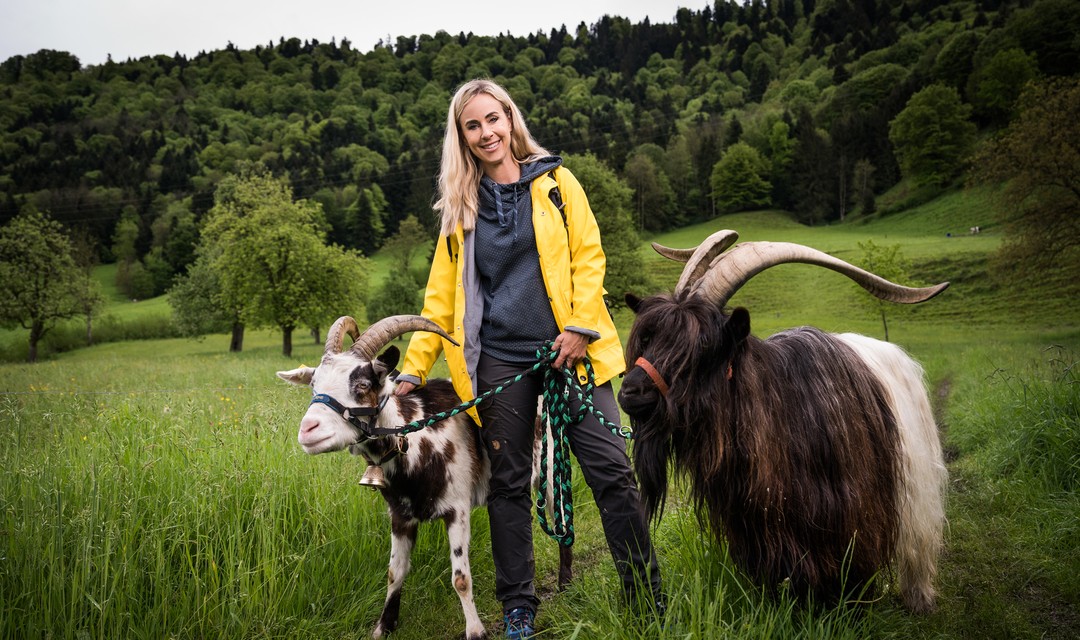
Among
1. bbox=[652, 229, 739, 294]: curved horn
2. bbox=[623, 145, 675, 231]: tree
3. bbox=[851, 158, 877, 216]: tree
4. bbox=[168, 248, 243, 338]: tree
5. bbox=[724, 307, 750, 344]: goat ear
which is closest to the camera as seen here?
bbox=[724, 307, 750, 344]: goat ear

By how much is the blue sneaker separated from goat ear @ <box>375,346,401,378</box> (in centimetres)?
155

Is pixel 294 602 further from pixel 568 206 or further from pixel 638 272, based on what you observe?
pixel 638 272

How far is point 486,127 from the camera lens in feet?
11.1

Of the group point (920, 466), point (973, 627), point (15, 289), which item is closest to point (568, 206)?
point (920, 466)

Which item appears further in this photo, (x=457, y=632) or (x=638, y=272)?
(x=638, y=272)

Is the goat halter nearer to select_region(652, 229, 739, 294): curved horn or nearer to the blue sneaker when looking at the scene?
the blue sneaker

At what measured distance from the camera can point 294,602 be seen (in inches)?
140

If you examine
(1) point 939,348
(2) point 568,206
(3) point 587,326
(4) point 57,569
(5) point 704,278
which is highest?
(2) point 568,206

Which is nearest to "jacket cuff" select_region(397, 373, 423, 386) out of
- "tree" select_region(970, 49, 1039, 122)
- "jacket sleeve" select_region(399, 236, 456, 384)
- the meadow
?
"jacket sleeve" select_region(399, 236, 456, 384)

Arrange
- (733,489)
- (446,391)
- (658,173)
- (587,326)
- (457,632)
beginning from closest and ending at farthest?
(733,489), (587,326), (457,632), (446,391), (658,173)

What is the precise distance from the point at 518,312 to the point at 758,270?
127 centimetres

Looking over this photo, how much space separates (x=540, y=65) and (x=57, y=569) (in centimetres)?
17658

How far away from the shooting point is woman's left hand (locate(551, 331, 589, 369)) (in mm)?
3209

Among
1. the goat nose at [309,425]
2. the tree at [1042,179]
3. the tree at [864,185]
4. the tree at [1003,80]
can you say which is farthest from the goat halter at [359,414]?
the tree at [1003,80]
